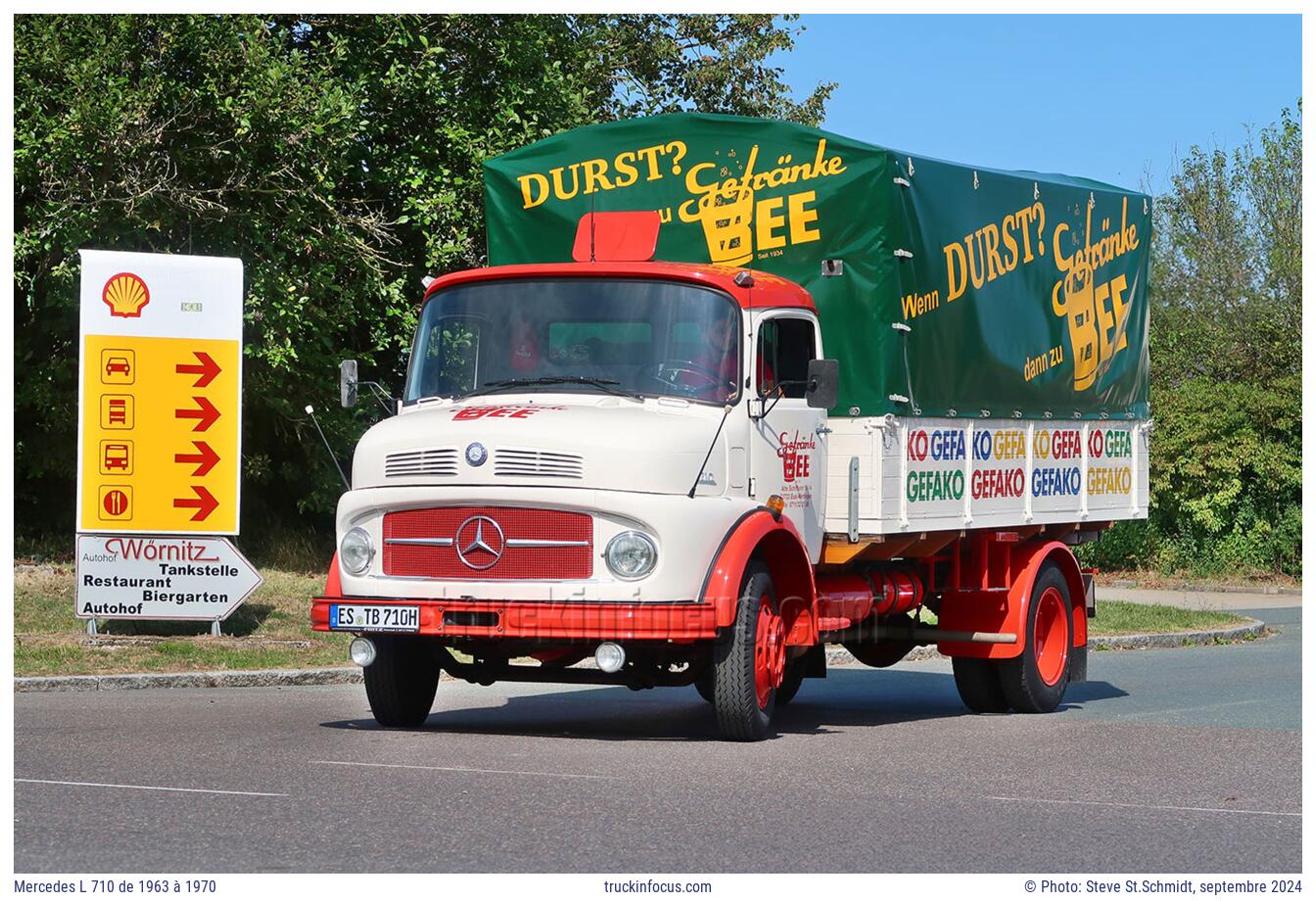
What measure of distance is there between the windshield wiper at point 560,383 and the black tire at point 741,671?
49.2 inches

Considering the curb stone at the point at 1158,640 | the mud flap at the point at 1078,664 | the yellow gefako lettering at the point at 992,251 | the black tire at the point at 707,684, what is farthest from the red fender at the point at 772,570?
the curb stone at the point at 1158,640

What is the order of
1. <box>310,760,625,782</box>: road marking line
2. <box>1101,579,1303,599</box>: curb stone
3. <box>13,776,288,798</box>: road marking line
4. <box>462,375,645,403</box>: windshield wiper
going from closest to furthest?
<box>13,776,288,798</box>: road marking line, <box>310,760,625,782</box>: road marking line, <box>462,375,645,403</box>: windshield wiper, <box>1101,579,1303,599</box>: curb stone

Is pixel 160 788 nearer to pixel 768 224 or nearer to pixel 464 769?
pixel 464 769

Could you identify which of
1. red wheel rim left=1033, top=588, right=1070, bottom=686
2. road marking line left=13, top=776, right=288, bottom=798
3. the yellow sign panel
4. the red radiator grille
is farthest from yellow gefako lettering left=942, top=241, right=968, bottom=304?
the yellow sign panel

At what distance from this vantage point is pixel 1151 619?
2258cm

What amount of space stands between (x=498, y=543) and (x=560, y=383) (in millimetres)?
1131

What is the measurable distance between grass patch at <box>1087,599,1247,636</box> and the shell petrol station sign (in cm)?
927

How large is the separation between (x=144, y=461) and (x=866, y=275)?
300 inches

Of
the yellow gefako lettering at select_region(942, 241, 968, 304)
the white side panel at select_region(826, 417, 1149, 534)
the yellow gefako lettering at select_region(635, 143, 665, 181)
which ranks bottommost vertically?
the white side panel at select_region(826, 417, 1149, 534)

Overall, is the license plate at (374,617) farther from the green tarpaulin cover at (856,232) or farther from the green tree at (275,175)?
the green tree at (275,175)

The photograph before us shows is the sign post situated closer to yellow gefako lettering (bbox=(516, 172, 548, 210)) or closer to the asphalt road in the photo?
the asphalt road

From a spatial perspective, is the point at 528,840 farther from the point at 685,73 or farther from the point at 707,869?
the point at 685,73

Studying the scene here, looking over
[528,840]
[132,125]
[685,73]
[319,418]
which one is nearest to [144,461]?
[132,125]

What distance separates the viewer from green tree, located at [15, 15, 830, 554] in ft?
75.3
